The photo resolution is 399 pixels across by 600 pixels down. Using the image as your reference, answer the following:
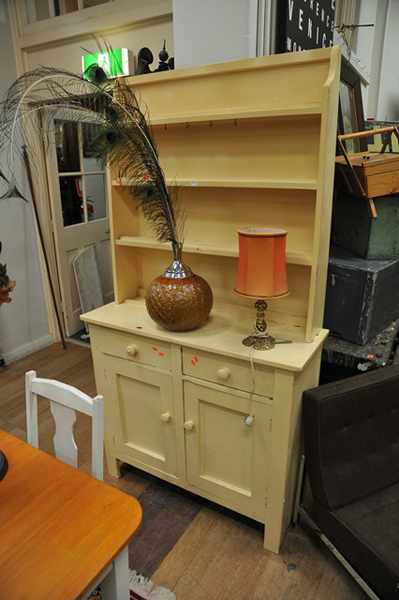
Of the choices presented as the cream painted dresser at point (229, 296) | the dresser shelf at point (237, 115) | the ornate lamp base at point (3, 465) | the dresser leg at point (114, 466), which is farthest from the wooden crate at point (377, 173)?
the dresser leg at point (114, 466)

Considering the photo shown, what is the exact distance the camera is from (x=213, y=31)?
1627 mm

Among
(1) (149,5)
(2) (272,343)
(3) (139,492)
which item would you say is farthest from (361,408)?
(1) (149,5)

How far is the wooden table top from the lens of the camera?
840 mm

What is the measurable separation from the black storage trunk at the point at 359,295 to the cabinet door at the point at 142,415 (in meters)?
0.80

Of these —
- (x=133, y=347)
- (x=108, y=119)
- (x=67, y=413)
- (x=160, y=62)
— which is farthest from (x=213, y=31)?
(x=67, y=413)

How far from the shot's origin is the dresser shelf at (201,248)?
148 cm

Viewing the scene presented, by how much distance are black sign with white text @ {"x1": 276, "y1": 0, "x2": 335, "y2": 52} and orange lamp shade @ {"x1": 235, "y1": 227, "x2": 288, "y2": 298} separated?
32.3 inches

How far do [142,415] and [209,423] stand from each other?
362mm

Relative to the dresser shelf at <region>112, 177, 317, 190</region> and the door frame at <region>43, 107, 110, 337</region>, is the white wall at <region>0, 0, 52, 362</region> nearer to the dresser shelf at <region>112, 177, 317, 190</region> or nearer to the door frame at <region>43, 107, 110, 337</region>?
the door frame at <region>43, 107, 110, 337</region>

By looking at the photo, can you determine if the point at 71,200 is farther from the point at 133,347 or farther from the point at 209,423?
the point at 209,423

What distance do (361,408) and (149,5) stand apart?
2446mm

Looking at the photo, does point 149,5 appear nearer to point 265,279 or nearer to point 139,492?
point 265,279

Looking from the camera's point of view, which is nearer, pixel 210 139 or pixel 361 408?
pixel 361 408

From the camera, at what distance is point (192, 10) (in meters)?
1.64
